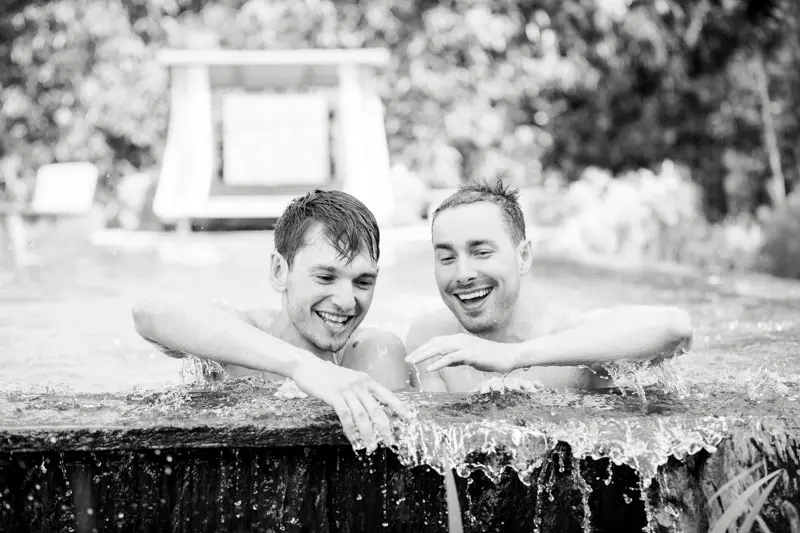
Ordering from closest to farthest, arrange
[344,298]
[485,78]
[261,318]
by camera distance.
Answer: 1. [344,298]
2. [261,318]
3. [485,78]

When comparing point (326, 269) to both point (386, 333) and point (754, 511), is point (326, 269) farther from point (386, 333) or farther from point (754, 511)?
point (754, 511)

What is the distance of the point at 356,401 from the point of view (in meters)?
1.94

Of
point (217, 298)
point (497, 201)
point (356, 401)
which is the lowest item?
point (356, 401)

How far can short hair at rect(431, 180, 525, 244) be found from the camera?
2764mm

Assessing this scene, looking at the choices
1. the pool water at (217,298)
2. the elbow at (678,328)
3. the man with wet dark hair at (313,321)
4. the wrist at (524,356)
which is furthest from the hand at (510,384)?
the pool water at (217,298)

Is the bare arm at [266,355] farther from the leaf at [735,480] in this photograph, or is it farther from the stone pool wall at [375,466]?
the leaf at [735,480]

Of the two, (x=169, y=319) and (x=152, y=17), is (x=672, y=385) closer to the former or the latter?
(x=169, y=319)

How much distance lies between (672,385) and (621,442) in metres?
0.38

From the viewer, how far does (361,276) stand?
256cm

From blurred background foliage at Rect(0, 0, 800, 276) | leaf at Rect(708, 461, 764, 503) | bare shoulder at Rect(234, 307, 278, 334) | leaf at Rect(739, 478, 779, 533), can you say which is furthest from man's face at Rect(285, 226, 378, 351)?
blurred background foliage at Rect(0, 0, 800, 276)

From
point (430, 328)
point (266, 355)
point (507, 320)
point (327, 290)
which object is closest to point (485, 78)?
point (430, 328)

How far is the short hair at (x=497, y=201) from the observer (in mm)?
2764

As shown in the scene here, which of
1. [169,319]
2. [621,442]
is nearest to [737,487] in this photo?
[621,442]

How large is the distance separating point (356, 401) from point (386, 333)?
90cm
